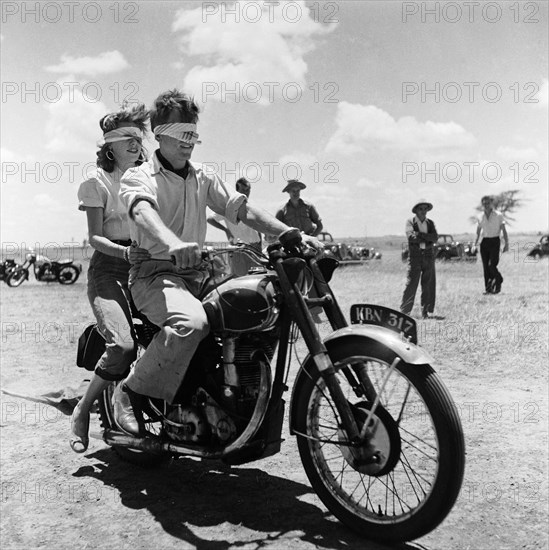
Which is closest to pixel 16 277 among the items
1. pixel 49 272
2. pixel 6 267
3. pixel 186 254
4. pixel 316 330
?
pixel 6 267

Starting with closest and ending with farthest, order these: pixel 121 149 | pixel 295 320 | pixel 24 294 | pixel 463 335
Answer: pixel 295 320
pixel 121 149
pixel 463 335
pixel 24 294

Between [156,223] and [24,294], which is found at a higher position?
[156,223]

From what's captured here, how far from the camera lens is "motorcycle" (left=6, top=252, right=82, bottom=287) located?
76.0 feet

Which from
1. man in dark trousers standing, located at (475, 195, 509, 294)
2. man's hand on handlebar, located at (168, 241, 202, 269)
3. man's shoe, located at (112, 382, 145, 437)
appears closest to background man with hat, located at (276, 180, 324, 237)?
man in dark trousers standing, located at (475, 195, 509, 294)

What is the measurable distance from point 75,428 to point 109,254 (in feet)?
3.65

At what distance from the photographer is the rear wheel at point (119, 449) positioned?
4098 mm

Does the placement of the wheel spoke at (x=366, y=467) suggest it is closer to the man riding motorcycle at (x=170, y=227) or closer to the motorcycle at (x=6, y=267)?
the man riding motorcycle at (x=170, y=227)

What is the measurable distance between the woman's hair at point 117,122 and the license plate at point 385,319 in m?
2.07

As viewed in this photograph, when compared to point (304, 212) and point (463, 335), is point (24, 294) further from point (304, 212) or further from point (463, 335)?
point (463, 335)

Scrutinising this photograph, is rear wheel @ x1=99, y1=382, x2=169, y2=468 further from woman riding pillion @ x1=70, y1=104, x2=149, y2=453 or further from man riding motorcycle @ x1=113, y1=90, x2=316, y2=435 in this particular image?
man riding motorcycle @ x1=113, y1=90, x2=316, y2=435

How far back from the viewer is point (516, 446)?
169 inches

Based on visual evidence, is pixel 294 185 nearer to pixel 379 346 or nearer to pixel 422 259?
pixel 422 259

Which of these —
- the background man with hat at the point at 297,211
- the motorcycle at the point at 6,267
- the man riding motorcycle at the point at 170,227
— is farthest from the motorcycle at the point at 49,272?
the man riding motorcycle at the point at 170,227

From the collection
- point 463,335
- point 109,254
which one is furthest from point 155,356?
point 463,335
